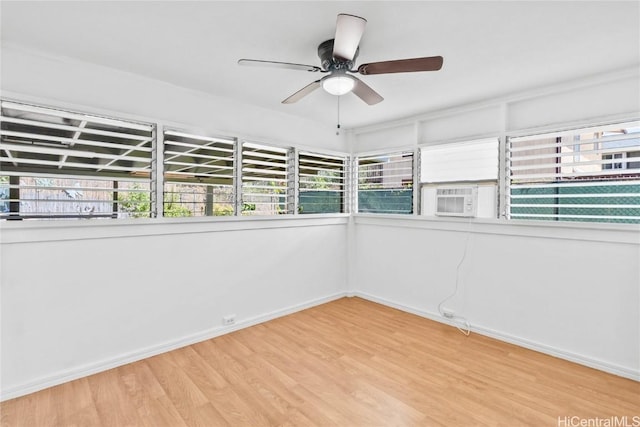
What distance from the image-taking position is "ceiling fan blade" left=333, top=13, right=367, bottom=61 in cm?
154

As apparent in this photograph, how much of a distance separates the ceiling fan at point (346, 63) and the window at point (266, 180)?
140 centimetres

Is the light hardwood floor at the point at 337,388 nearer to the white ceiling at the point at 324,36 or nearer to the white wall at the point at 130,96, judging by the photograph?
the white wall at the point at 130,96

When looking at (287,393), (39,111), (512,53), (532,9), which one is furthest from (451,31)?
(39,111)

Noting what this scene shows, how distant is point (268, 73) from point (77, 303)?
2336 millimetres

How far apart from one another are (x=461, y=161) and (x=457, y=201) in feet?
1.52

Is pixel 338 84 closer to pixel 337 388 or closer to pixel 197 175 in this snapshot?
pixel 197 175

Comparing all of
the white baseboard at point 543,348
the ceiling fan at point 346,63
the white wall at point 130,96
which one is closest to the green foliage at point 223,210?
the white wall at point 130,96

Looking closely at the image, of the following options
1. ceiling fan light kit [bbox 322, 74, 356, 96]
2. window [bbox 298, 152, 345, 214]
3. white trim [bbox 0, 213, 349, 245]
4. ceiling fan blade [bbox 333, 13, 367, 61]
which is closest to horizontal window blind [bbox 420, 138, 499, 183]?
window [bbox 298, 152, 345, 214]

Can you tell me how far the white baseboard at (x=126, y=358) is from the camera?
223cm

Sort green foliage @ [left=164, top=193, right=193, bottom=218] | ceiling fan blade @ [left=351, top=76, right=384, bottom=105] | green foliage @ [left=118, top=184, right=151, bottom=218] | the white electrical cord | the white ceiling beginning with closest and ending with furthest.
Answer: the white ceiling → ceiling fan blade @ [left=351, top=76, right=384, bottom=105] → green foliage @ [left=118, top=184, right=151, bottom=218] → green foliage @ [left=164, top=193, right=193, bottom=218] → the white electrical cord

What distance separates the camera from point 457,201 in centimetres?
341

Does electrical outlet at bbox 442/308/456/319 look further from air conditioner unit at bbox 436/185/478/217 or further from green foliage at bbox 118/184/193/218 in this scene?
green foliage at bbox 118/184/193/218

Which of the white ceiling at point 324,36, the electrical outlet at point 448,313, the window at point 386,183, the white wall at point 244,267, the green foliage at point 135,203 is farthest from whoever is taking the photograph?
the window at point 386,183

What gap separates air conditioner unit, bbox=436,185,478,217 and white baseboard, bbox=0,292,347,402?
213 centimetres
